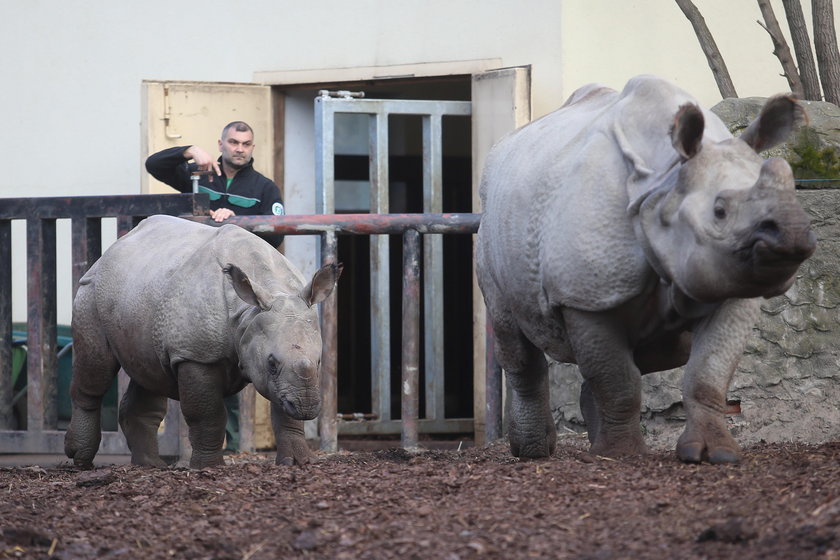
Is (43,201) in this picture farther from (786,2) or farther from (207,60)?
(786,2)

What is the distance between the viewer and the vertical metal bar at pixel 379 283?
9.55 meters

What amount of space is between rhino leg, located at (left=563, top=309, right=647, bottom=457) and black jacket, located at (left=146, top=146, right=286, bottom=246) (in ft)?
11.7

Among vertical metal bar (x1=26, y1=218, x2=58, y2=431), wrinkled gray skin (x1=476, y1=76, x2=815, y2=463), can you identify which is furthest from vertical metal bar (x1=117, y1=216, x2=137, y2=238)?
wrinkled gray skin (x1=476, y1=76, x2=815, y2=463)

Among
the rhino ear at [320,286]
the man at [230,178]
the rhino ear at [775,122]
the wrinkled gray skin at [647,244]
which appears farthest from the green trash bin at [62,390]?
the rhino ear at [775,122]

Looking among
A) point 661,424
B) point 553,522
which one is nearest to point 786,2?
point 661,424

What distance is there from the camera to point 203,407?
6.31 m

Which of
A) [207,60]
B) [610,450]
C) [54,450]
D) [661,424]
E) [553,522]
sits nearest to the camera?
[553,522]

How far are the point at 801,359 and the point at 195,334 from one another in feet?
9.77

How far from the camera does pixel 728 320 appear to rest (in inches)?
195

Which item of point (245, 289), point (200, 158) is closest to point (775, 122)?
point (245, 289)

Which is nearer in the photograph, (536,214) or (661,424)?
(536,214)

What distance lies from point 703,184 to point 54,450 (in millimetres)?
4567

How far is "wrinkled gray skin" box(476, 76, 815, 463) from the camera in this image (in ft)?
14.9

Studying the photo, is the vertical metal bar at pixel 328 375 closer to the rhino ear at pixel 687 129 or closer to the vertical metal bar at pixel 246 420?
the vertical metal bar at pixel 246 420
